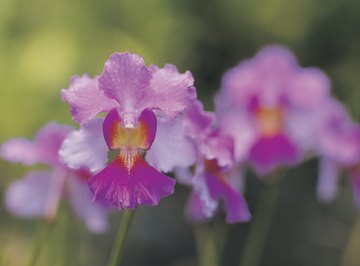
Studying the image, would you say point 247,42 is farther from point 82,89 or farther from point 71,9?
point 82,89

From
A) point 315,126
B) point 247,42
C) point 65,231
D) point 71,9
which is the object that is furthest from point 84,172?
point 247,42

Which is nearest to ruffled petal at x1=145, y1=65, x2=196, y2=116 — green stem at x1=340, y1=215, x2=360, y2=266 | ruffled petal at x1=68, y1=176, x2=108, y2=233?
ruffled petal at x1=68, y1=176, x2=108, y2=233

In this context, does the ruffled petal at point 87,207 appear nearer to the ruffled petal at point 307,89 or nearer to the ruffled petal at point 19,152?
the ruffled petal at point 19,152

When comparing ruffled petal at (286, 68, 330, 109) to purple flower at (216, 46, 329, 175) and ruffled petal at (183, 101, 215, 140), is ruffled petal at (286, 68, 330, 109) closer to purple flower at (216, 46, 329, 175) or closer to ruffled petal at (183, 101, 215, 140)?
purple flower at (216, 46, 329, 175)

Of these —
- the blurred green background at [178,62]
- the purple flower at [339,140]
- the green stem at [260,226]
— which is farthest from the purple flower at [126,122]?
the green stem at [260,226]

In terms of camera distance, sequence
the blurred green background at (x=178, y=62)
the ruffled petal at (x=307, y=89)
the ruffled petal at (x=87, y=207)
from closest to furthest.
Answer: the ruffled petal at (x=87, y=207)
the ruffled petal at (x=307, y=89)
the blurred green background at (x=178, y=62)

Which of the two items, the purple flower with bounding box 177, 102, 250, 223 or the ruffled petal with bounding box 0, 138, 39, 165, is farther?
→ the ruffled petal with bounding box 0, 138, 39, 165

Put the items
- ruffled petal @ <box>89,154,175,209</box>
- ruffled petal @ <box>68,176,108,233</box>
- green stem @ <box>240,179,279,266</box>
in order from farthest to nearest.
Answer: green stem @ <box>240,179,279,266</box>, ruffled petal @ <box>68,176,108,233</box>, ruffled petal @ <box>89,154,175,209</box>

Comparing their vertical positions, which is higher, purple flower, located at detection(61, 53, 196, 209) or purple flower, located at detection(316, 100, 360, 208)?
purple flower, located at detection(316, 100, 360, 208)
